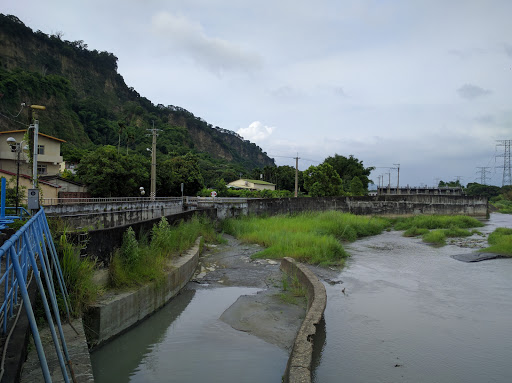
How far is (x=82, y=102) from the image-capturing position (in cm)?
8162

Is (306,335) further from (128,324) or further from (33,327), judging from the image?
(33,327)

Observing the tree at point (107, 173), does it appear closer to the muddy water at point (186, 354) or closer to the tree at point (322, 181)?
the tree at point (322, 181)

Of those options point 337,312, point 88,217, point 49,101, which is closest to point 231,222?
point 88,217

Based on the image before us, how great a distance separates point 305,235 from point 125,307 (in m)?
11.2

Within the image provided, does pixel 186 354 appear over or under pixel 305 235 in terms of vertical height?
under

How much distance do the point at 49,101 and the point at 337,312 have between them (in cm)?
7011

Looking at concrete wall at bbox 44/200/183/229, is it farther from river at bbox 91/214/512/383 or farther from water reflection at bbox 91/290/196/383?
river at bbox 91/214/512/383

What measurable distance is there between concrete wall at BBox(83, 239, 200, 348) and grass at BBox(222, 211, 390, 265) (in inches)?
222

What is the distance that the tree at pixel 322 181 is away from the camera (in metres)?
49.8

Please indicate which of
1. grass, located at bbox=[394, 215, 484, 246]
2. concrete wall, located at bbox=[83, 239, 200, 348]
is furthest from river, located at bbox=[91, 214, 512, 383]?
grass, located at bbox=[394, 215, 484, 246]

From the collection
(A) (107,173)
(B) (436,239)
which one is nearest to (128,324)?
(B) (436,239)

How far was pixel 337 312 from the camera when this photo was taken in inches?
345

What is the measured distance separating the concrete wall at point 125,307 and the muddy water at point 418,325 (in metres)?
3.37

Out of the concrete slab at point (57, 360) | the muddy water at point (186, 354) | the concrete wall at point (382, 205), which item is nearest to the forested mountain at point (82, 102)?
the concrete wall at point (382, 205)
